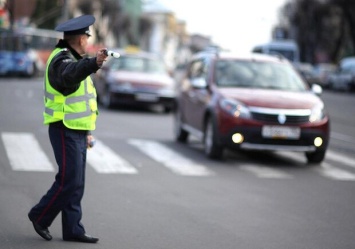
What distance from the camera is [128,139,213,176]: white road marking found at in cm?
1202

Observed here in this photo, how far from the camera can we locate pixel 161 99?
24.4m

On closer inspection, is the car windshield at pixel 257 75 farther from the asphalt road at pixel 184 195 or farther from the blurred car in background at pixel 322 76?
the blurred car in background at pixel 322 76

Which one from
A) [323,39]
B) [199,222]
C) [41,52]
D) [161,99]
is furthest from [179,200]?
[323,39]

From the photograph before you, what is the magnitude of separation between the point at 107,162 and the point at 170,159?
111cm

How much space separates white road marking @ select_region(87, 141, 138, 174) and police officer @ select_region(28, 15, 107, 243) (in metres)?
4.50

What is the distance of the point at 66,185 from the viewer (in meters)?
6.91

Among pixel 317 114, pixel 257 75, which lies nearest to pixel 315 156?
pixel 317 114

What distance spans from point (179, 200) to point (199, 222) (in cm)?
127

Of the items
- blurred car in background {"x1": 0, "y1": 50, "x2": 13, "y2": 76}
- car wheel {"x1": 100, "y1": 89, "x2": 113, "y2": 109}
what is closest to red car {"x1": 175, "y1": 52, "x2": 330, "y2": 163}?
car wheel {"x1": 100, "y1": 89, "x2": 113, "y2": 109}

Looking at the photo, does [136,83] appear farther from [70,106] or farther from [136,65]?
[70,106]

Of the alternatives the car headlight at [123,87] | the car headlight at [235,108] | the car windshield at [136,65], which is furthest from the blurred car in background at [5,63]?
the car headlight at [235,108]

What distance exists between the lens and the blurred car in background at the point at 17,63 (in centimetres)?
5028

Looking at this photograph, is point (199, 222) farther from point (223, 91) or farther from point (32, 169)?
point (223, 91)

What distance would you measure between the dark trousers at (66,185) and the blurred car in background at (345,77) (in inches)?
1821
